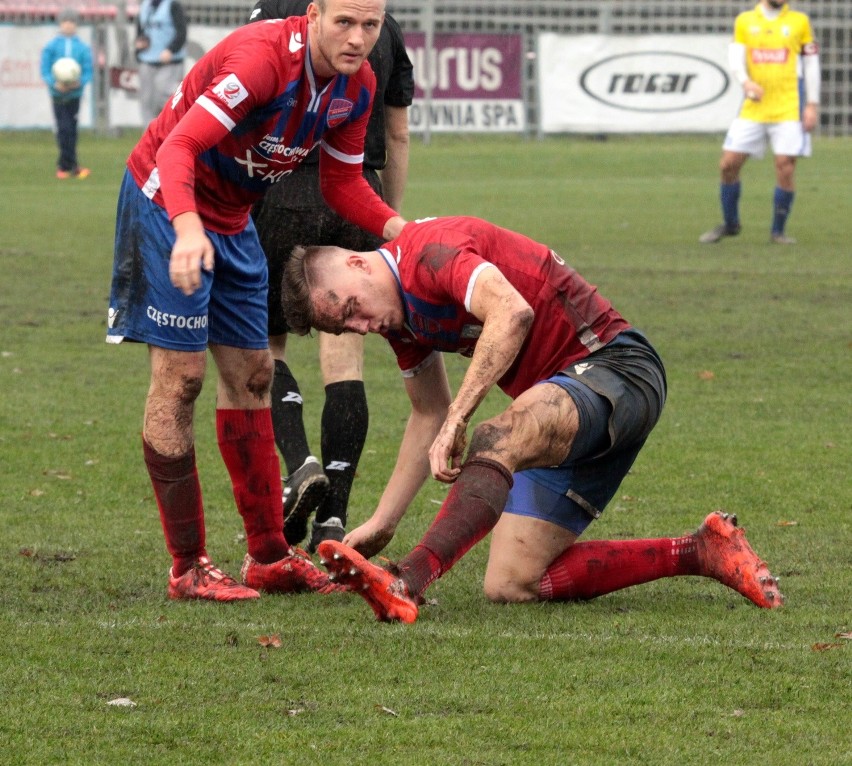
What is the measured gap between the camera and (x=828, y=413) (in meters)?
8.38

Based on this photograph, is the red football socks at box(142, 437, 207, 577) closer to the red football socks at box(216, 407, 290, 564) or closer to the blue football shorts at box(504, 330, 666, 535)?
the red football socks at box(216, 407, 290, 564)

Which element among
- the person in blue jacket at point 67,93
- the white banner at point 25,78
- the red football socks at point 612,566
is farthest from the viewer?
the white banner at point 25,78

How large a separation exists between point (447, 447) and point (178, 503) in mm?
1098

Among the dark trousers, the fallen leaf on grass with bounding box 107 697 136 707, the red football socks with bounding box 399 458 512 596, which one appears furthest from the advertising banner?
the fallen leaf on grass with bounding box 107 697 136 707

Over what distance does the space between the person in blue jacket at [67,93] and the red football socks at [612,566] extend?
18.4 m

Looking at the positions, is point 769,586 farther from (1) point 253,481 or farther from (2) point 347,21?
(2) point 347,21

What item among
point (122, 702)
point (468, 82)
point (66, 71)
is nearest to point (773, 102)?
point (66, 71)

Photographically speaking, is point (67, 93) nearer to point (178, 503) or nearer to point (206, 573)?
point (178, 503)

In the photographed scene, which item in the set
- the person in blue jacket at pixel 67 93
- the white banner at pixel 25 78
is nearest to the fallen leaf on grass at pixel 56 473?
the person in blue jacket at pixel 67 93

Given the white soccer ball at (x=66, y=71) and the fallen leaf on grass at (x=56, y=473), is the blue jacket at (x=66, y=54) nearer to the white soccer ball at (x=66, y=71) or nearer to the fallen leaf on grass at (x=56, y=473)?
the white soccer ball at (x=66, y=71)

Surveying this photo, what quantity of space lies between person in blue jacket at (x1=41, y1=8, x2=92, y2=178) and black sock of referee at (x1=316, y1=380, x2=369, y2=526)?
17150 mm

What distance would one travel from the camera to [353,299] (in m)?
4.81

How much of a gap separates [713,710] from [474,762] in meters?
0.67

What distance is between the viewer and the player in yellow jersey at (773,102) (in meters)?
16.0
